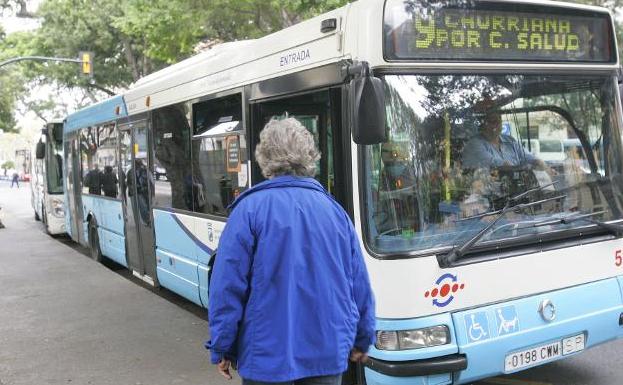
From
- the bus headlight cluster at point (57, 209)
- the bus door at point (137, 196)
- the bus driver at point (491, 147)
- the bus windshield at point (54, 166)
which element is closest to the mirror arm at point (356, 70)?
the bus driver at point (491, 147)

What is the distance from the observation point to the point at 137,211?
805cm

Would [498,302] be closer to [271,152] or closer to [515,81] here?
[515,81]

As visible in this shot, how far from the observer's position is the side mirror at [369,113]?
3445 millimetres

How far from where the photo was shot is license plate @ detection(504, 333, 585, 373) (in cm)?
383

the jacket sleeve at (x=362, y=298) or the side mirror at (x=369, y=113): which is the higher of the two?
the side mirror at (x=369, y=113)

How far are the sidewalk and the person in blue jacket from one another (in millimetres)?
2397

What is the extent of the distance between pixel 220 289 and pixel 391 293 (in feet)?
4.81

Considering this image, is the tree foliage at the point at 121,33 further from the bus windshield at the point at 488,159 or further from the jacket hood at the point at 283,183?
the jacket hood at the point at 283,183

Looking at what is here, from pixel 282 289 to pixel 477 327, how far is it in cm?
175

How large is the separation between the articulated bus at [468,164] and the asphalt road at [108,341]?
111 cm

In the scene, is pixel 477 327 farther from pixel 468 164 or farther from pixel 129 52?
pixel 129 52

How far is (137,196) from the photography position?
7.95 m

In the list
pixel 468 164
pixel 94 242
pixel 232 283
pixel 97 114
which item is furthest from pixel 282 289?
pixel 94 242

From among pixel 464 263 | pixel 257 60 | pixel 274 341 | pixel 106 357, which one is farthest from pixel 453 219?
pixel 106 357
